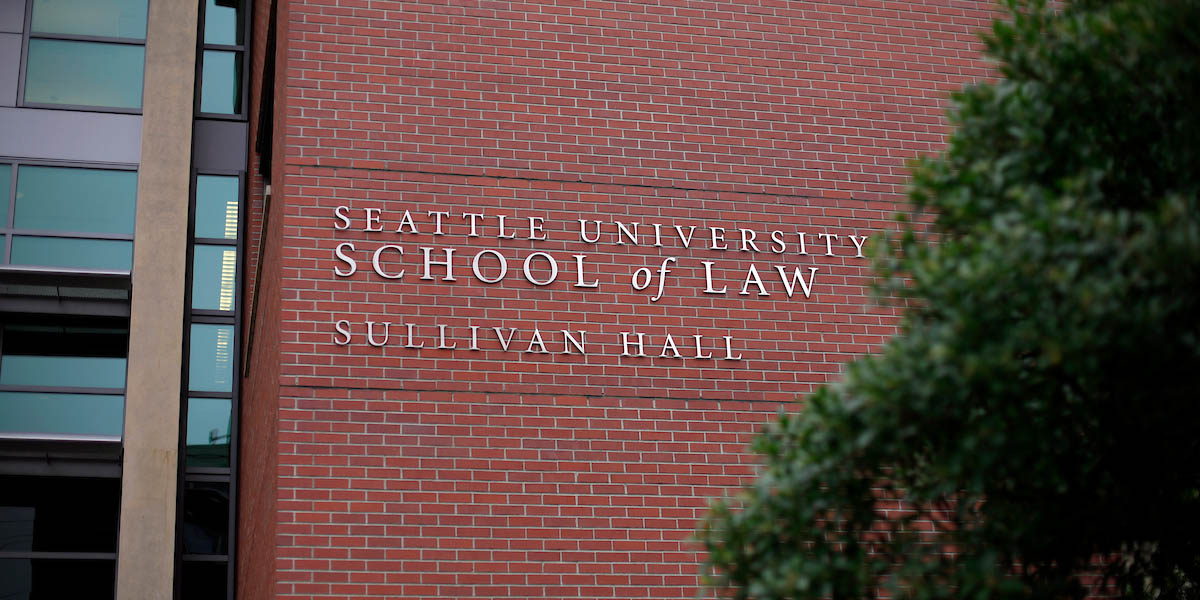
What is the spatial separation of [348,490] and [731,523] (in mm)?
4638

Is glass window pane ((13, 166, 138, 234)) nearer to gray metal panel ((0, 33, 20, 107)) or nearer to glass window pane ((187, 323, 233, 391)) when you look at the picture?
gray metal panel ((0, 33, 20, 107))

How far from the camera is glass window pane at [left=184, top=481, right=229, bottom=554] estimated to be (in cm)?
1611

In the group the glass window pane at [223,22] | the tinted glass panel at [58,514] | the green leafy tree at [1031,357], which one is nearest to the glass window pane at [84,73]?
the glass window pane at [223,22]

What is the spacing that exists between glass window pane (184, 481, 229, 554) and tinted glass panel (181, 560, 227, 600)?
0.58 ft

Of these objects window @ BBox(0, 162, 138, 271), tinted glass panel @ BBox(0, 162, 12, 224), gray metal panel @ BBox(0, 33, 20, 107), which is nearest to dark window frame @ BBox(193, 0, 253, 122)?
window @ BBox(0, 162, 138, 271)

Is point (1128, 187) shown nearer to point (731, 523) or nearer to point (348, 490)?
point (731, 523)

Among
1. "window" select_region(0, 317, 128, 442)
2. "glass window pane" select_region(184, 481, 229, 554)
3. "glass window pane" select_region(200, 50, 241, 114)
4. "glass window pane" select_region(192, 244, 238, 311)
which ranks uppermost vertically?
"glass window pane" select_region(200, 50, 241, 114)

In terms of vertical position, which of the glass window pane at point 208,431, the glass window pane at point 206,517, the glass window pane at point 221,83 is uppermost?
the glass window pane at point 221,83

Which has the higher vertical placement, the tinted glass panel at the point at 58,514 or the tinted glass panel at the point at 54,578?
the tinted glass panel at the point at 58,514

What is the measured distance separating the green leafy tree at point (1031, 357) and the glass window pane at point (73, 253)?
1333 cm

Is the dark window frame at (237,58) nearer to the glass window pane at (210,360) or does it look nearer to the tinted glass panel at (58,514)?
the glass window pane at (210,360)

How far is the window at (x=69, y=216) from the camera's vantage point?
55.4 feet

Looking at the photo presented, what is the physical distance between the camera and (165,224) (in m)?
16.9

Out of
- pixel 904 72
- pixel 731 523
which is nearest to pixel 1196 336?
pixel 731 523
